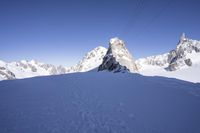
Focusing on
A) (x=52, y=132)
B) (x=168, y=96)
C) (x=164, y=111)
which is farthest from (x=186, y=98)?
(x=52, y=132)

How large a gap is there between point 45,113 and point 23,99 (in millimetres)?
4245

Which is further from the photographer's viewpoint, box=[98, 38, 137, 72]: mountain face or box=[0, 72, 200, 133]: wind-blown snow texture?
box=[98, 38, 137, 72]: mountain face

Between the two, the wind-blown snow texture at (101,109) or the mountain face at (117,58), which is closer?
the wind-blown snow texture at (101,109)

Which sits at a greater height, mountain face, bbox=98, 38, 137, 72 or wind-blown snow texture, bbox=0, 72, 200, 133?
mountain face, bbox=98, 38, 137, 72

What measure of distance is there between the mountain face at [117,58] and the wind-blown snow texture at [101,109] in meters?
73.2

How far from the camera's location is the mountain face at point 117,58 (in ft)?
333

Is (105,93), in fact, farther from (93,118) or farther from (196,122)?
(196,122)

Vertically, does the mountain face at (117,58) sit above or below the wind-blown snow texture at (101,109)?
above

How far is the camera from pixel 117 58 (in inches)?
4318

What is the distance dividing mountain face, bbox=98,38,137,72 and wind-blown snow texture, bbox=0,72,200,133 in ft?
240

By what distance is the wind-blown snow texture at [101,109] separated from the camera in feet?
41.3

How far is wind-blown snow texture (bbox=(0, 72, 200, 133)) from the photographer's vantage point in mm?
12586

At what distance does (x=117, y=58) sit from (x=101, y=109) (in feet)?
312

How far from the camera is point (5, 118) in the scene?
14.0 m
